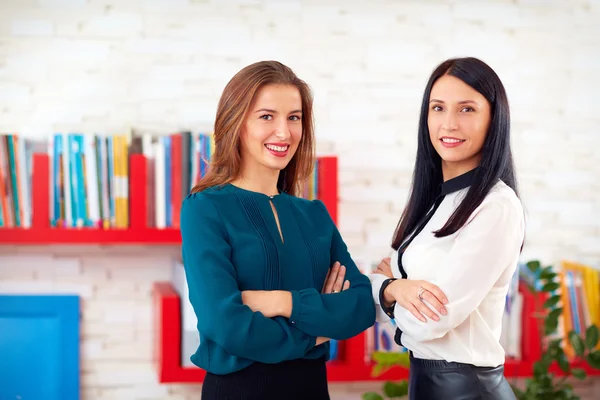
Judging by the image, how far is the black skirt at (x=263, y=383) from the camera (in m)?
1.59

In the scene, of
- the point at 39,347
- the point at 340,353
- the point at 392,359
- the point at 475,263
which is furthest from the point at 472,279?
the point at 39,347

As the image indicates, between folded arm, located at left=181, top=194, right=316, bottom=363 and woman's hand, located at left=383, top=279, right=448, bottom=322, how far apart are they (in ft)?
0.85

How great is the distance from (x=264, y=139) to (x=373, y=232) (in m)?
1.42

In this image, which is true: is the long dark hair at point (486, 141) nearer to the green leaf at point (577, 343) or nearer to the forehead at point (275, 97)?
the forehead at point (275, 97)

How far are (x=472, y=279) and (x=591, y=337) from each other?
1286 millimetres

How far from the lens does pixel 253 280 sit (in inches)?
63.9

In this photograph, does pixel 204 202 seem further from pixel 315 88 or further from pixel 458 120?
pixel 315 88

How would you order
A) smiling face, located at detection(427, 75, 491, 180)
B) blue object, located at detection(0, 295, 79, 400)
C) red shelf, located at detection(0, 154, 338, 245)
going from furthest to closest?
blue object, located at detection(0, 295, 79, 400) < red shelf, located at detection(0, 154, 338, 245) < smiling face, located at detection(427, 75, 491, 180)

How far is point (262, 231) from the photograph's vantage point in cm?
165

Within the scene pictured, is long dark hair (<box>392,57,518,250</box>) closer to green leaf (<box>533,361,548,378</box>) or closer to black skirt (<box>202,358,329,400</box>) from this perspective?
black skirt (<box>202,358,329,400</box>)

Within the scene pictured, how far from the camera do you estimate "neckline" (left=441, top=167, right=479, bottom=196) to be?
1770mm

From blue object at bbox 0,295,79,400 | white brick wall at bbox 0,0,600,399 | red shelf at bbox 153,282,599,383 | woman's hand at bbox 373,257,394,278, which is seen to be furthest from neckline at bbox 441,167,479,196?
blue object at bbox 0,295,79,400

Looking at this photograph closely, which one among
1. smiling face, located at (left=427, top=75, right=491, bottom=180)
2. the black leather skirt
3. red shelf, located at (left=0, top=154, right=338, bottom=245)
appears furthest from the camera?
red shelf, located at (left=0, top=154, right=338, bottom=245)

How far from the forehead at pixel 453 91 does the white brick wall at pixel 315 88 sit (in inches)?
46.2
